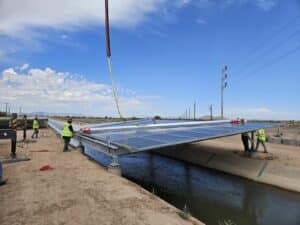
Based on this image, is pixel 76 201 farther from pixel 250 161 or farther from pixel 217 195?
pixel 250 161

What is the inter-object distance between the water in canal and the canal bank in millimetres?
538

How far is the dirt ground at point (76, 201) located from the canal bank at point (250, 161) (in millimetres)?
8985

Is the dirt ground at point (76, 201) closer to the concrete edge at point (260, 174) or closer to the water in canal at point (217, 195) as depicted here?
the water in canal at point (217, 195)

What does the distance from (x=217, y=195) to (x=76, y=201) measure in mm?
7629

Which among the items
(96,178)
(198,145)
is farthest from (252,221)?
(198,145)

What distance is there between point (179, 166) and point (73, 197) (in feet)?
39.9

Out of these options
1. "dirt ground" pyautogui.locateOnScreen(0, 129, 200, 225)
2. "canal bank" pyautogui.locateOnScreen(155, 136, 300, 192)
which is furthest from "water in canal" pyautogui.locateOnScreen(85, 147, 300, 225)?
"dirt ground" pyautogui.locateOnScreen(0, 129, 200, 225)

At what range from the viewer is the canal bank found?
13102 millimetres

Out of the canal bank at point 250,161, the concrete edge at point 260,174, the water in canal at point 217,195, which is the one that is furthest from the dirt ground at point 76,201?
the canal bank at point 250,161

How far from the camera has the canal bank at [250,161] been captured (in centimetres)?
1310

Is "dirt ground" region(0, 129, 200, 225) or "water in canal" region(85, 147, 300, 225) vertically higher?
"dirt ground" region(0, 129, 200, 225)

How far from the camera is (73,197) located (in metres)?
6.52

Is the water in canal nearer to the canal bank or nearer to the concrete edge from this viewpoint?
the concrete edge

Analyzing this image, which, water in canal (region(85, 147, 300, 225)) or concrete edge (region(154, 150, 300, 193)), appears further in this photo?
concrete edge (region(154, 150, 300, 193))
